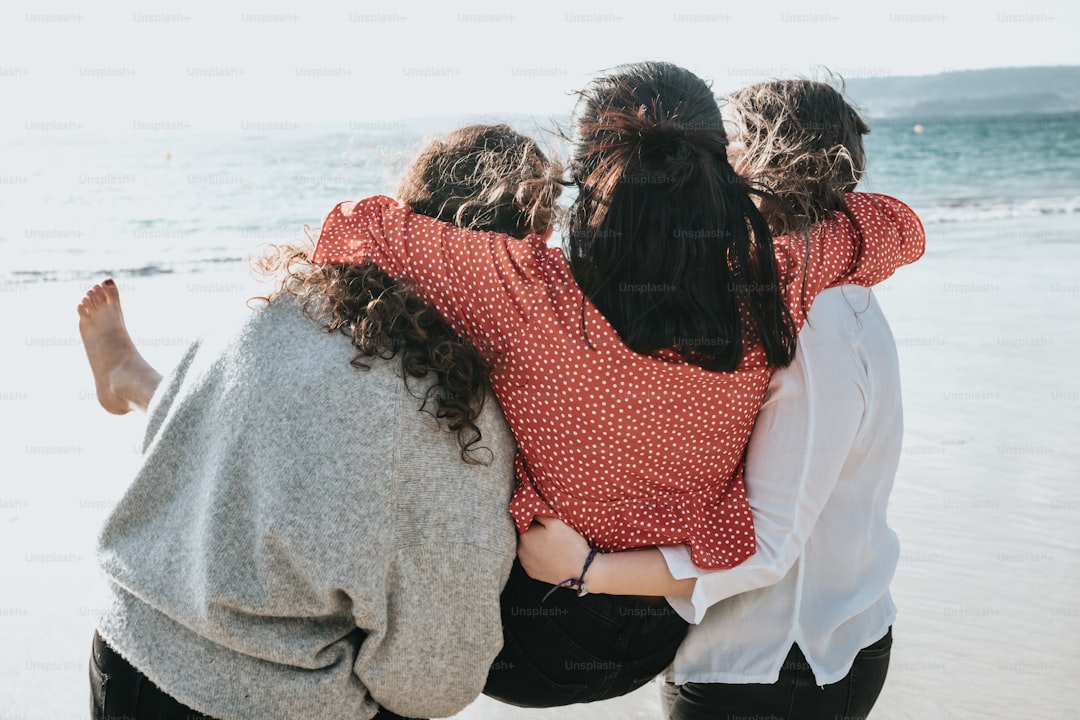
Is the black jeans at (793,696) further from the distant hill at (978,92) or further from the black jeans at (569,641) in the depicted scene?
the distant hill at (978,92)

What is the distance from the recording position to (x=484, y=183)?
1.54 meters

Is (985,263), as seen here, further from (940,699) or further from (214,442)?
(214,442)

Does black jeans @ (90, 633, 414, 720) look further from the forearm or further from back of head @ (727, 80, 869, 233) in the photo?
back of head @ (727, 80, 869, 233)

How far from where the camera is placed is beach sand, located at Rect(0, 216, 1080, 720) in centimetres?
256

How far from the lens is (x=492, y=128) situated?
162cm

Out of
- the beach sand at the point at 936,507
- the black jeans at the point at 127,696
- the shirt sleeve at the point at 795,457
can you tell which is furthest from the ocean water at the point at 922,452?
the shirt sleeve at the point at 795,457

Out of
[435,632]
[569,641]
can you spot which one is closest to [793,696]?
[569,641]

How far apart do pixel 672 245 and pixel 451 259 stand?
0.33 metres

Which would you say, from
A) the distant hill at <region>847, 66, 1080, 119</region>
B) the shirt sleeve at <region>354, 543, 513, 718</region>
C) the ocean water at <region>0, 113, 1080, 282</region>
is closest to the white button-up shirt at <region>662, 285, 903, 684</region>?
the shirt sleeve at <region>354, 543, 513, 718</region>

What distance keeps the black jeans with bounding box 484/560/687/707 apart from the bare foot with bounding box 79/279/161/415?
1.11 m

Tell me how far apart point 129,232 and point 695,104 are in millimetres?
11345

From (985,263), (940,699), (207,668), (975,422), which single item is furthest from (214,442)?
(985,263)

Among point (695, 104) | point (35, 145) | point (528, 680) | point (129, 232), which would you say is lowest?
point (35, 145)

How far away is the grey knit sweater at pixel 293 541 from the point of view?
129 cm
